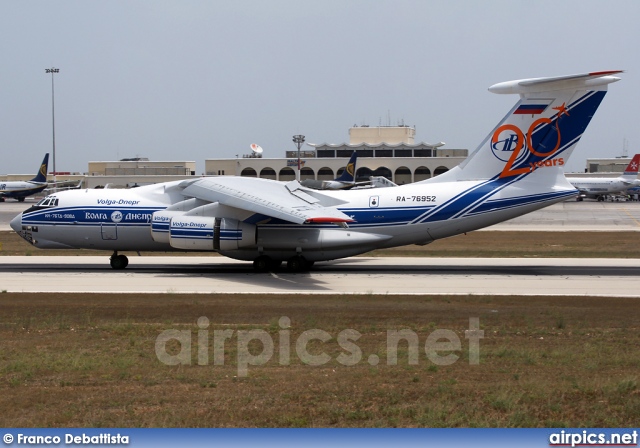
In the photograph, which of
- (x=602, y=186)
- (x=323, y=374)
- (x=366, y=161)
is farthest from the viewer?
(x=366, y=161)

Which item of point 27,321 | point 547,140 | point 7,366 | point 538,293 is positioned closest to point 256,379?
point 7,366

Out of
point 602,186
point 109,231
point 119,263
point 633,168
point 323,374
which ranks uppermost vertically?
point 633,168

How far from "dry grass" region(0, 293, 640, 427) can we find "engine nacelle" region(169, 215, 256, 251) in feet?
25.3

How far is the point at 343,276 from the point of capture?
25984mm

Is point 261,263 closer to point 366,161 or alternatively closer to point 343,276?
point 343,276

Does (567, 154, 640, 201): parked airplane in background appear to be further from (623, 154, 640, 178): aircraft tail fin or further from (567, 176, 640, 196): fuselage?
(623, 154, 640, 178): aircraft tail fin

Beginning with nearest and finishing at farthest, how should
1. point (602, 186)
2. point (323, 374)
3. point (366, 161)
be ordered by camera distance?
point (323, 374) < point (602, 186) < point (366, 161)

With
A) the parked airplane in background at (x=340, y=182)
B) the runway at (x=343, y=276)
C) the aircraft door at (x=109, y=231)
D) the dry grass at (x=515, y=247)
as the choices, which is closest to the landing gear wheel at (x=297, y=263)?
the runway at (x=343, y=276)

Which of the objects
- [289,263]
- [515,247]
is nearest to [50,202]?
[289,263]

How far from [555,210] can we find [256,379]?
6448cm

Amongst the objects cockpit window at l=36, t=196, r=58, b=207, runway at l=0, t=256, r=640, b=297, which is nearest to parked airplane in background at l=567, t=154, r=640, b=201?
runway at l=0, t=256, r=640, b=297

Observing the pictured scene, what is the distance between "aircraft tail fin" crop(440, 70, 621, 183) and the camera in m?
25.8

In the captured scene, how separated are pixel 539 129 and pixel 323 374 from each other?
689 inches

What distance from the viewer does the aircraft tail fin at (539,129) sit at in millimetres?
25766
